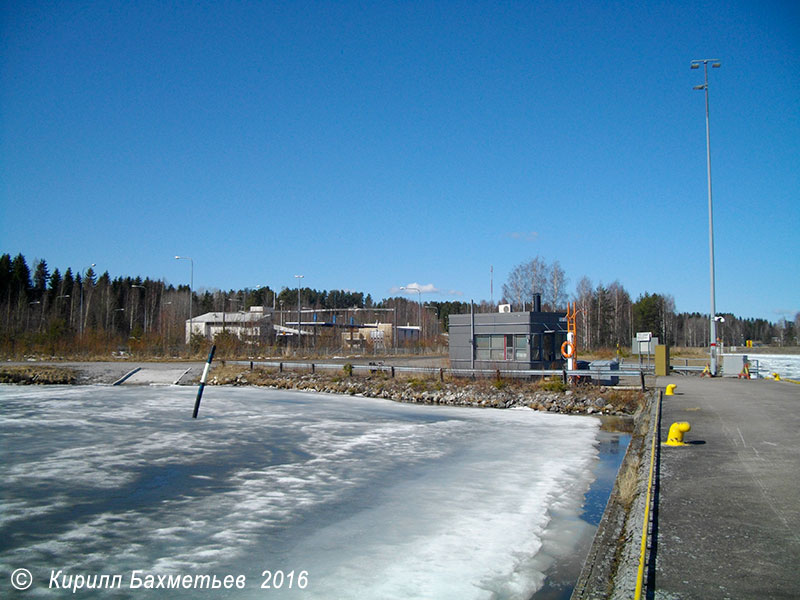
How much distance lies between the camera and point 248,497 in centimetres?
891

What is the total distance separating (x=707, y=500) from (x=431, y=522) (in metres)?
3.51

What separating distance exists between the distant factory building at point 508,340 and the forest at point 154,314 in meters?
15.7

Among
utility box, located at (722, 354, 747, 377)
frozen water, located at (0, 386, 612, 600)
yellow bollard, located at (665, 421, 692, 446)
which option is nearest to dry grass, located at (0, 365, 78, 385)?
frozen water, located at (0, 386, 612, 600)

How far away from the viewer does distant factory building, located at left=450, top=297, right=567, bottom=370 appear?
28.3m

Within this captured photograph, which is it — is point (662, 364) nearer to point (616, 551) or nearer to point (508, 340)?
point (508, 340)

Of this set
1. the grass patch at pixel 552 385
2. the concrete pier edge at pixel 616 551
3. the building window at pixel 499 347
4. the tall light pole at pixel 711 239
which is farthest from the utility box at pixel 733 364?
the concrete pier edge at pixel 616 551

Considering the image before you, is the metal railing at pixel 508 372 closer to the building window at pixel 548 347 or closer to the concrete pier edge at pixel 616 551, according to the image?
the building window at pixel 548 347

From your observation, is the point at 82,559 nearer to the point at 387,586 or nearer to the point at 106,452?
the point at 387,586

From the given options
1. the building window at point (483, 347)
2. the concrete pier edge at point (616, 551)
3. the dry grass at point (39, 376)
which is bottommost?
the dry grass at point (39, 376)

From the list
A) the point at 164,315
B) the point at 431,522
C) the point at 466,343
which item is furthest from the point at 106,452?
the point at 164,315

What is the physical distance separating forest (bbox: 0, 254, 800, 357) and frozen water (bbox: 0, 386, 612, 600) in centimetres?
3303

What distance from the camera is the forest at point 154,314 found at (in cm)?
5166

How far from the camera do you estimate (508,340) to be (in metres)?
29.1

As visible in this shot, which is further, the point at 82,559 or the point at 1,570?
the point at 82,559
